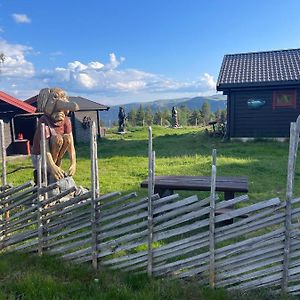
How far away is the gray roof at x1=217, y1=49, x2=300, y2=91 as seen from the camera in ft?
47.1

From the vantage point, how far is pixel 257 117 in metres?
14.9

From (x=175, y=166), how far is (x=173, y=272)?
21.7 ft

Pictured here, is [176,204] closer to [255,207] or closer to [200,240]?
[200,240]

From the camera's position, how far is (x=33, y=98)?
17828mm

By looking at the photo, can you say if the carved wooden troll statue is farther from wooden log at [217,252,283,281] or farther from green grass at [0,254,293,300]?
wooden log at [217,252,283,281]

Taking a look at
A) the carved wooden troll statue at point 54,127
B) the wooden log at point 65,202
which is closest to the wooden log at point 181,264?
the wooden log at point 65,202

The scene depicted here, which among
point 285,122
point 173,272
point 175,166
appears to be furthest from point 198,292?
point 285,122

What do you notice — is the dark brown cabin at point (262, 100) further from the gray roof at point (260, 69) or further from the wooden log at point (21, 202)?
the wooden log at point (21, 202)

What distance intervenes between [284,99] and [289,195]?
12813 mm

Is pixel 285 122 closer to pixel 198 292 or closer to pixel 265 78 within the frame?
pixel 265 78

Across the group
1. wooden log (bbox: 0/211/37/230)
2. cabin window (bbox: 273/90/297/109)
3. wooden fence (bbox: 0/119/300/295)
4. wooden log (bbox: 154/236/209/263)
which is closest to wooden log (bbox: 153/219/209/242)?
wooden fence (bbox: 0/119/300/295)

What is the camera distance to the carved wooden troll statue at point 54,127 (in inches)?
213

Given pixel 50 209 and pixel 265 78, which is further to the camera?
pixel 265 78

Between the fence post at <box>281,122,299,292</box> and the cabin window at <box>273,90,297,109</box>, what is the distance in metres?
12.6
